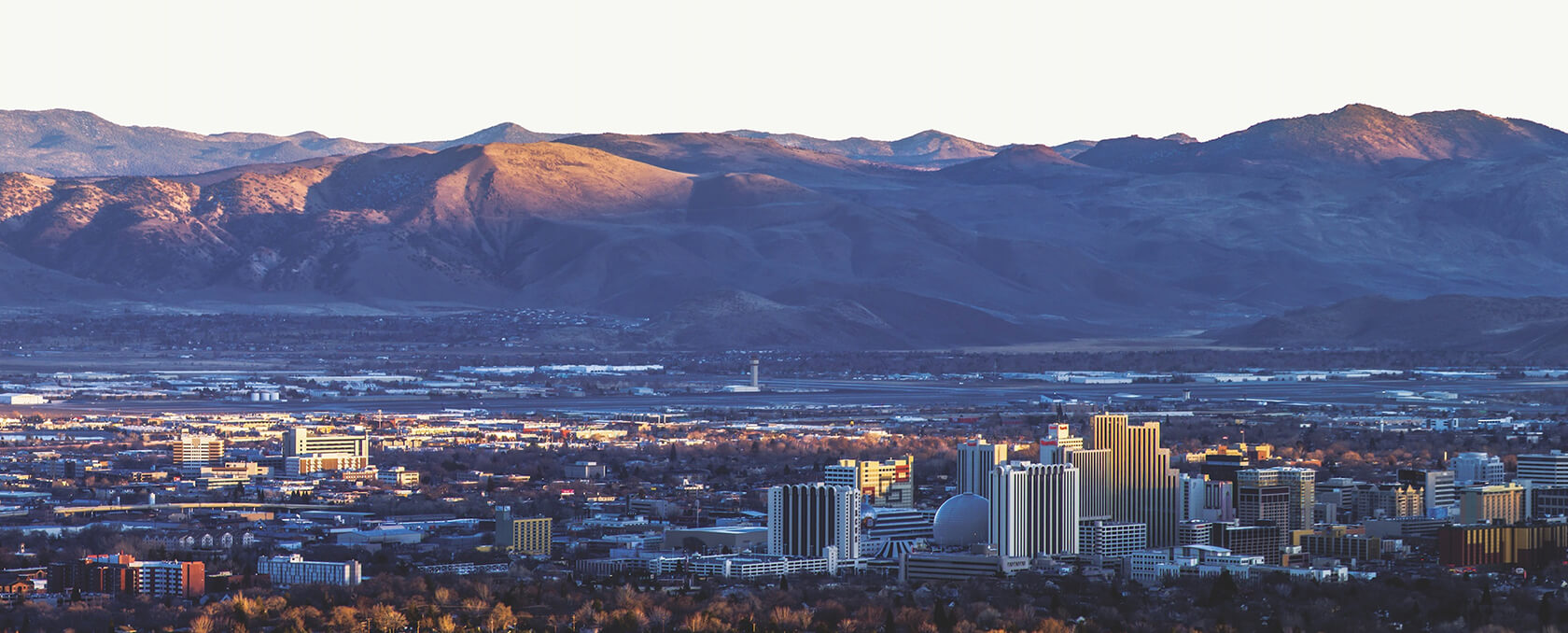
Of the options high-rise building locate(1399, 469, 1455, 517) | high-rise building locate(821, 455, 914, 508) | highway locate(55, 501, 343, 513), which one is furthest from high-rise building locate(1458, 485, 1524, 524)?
highway locate(55, 501, 343, 513)

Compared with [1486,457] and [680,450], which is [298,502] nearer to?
[680,450]

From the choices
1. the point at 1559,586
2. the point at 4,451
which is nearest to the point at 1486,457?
the point at 1559,586

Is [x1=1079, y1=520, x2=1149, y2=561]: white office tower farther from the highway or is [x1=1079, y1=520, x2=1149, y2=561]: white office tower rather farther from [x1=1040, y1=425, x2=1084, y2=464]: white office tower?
the highway

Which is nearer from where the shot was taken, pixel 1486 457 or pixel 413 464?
pixel 1486 457

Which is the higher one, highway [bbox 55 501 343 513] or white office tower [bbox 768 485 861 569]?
white office tower [bbox 768 485 861 569]

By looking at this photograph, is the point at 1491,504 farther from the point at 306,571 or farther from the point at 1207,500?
the point at 306,571

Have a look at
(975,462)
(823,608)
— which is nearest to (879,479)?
(975,462)
